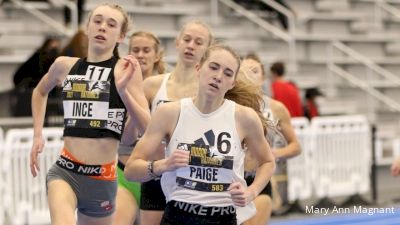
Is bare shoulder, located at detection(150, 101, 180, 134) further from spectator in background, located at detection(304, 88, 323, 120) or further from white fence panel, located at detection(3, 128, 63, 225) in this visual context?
spectator in background, located at detection(304, 88, 323, 120)

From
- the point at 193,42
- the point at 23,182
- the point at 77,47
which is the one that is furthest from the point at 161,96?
the point at 77,47

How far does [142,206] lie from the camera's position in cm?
671

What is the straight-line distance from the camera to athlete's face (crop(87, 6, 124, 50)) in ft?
20.0

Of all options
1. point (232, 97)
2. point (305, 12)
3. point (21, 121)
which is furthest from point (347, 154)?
point (232, 97)

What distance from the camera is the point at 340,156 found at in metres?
13.1

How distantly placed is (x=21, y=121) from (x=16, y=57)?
2327 millimetres

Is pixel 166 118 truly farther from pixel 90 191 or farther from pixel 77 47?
pixel 77 47

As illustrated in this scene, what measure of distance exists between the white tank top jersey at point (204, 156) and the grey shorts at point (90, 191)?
94 centimetres

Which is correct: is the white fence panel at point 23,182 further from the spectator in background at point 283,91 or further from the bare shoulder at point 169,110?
the bare shoulder at point 169,110

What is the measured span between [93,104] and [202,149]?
1119mm

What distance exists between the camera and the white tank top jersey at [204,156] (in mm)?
5234

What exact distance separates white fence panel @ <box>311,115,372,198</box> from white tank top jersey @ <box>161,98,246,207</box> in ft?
24.5

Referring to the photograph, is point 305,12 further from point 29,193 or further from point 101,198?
point 101,198

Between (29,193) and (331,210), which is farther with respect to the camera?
(331,210)
